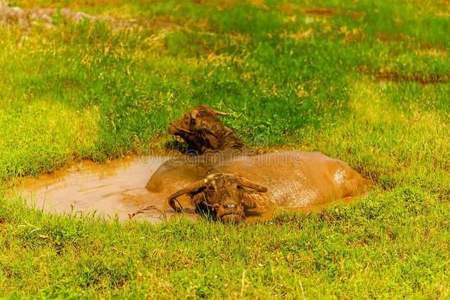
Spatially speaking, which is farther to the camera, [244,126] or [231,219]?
[244,126]

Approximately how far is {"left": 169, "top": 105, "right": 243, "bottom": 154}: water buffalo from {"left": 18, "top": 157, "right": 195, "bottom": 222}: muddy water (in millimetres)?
755

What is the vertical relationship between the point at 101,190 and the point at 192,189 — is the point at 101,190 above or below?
below

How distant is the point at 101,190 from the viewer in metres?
10.6

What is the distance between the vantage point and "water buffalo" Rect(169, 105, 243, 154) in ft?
36.1

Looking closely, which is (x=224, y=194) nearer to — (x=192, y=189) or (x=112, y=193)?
(x=192, y=189)

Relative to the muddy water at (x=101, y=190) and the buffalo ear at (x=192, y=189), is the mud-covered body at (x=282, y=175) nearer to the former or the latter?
the muddy water at (x=101, y=190)

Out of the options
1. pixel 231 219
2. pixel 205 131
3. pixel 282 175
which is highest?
pixel 205 131

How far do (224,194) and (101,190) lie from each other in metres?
2.25

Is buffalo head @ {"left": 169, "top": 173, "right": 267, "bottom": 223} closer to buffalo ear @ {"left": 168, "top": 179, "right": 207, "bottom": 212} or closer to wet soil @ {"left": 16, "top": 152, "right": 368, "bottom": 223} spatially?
buffalo ear @ {"left": 168, "top": 179, "right": 207, "bottom": 212}

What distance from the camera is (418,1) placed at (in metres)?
23.7

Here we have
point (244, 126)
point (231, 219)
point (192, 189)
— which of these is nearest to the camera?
point (231, 219)

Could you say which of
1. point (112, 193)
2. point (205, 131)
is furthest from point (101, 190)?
point (205, 131)

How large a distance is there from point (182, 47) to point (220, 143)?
762 centimetres

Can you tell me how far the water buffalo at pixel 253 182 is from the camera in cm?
918
